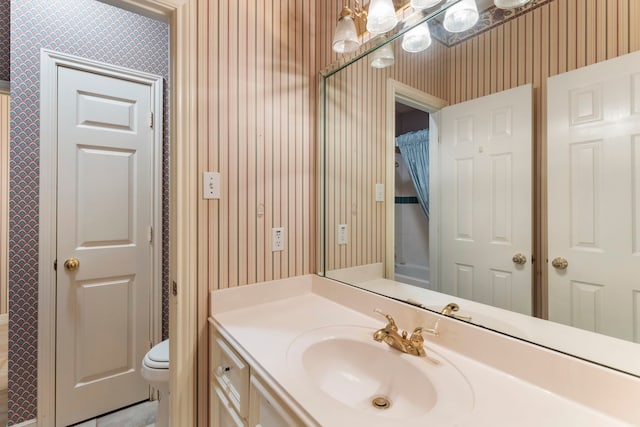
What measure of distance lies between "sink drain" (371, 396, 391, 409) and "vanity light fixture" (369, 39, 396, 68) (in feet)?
4.00

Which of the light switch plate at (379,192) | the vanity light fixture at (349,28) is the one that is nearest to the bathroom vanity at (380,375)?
the light switch plate at (379,192)

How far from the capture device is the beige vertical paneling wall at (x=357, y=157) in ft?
4.28

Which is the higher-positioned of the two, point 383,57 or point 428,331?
point 383,57

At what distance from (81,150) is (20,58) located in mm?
513

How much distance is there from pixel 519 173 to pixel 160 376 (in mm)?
1797

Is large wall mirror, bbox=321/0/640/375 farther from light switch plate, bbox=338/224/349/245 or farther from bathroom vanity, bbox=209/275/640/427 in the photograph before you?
light switch plate, bbox=338/224/349/245

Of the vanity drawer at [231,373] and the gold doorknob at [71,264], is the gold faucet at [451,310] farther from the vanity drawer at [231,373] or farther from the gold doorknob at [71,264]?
the gold doorknob at [71,264]

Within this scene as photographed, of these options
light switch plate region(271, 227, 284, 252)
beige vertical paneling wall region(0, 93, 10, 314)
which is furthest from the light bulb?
beige vertical paneling wall region(0, 93, 10, 314)

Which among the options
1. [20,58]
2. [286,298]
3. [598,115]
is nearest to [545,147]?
[598,115]

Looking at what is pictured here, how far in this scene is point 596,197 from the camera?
0.71 m

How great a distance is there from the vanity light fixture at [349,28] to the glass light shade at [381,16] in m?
0.08

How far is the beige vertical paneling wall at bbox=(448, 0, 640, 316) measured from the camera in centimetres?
69

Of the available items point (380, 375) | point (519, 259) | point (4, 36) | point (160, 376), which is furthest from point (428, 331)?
point (4, 36)

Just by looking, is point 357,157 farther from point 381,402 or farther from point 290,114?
point 381,402
